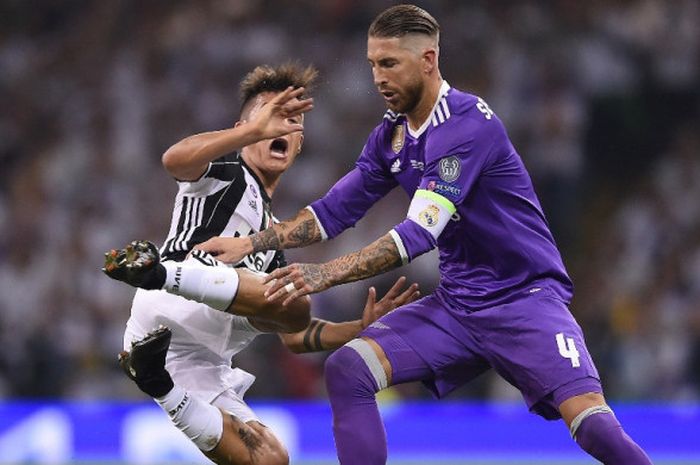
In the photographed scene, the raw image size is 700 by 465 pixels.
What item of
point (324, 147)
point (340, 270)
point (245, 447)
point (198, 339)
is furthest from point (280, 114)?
point (324, 147)

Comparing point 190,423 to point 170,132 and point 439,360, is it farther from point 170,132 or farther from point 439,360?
point 170,132

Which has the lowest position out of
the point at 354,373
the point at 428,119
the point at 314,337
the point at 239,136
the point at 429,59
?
the point at 314,337

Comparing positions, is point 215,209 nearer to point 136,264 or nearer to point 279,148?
point 279,148

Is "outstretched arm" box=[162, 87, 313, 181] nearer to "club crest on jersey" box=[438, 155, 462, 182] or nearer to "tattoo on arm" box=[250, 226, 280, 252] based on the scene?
"tattoo on arm" box=[250, 226, 280, 252]

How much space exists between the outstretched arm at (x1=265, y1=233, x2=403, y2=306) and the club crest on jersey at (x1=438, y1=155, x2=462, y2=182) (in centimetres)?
33

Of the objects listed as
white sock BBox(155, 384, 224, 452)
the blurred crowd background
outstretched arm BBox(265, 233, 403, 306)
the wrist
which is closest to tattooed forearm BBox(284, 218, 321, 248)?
the wrist

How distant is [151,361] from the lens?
579 centimetres

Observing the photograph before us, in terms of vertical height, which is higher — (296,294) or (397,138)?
(397,138)

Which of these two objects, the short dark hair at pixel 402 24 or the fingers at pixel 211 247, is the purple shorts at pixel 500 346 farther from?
the short dark hair at pixel 402 24

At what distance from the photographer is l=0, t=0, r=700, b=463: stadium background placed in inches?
452

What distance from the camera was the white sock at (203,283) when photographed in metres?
5.47

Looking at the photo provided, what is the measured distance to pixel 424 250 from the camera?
5363 mm

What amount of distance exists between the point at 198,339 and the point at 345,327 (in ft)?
2.46

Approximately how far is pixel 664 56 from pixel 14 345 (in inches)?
272
